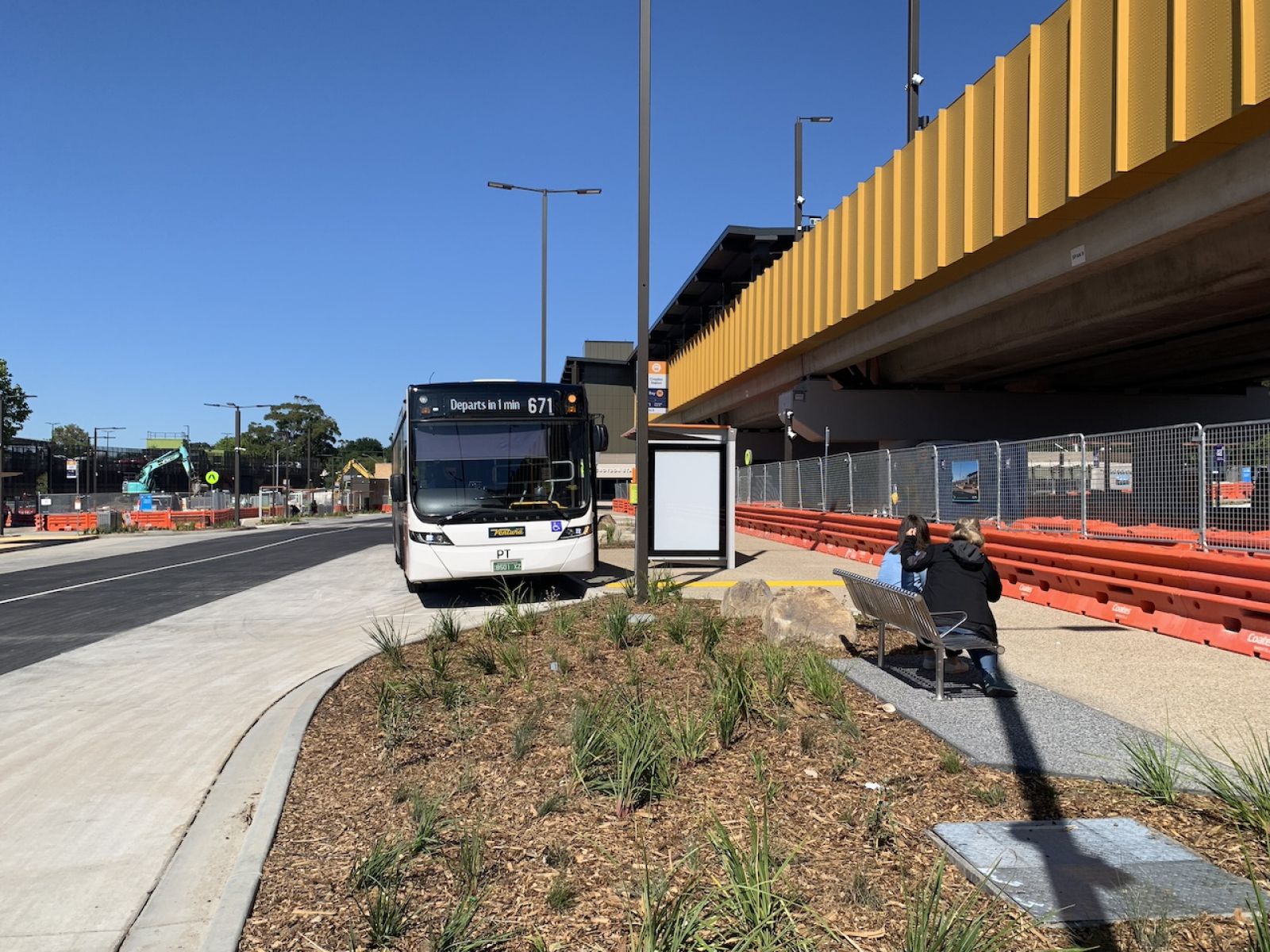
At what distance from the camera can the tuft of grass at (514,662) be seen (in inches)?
299

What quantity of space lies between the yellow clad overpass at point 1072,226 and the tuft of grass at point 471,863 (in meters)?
10.1

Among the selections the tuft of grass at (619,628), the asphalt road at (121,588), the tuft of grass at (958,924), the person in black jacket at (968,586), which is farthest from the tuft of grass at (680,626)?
the asphalt road at (121,588)

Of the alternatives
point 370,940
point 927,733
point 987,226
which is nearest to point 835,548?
point 987,226

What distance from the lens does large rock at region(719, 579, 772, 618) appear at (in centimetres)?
1029

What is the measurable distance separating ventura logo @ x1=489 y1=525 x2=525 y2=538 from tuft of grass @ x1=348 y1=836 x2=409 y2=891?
9.52 m

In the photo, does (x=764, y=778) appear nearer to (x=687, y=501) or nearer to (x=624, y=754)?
(x=624, y=754)

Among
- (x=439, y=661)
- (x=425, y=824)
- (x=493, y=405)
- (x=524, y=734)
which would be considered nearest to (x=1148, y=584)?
(x=439, y=661)

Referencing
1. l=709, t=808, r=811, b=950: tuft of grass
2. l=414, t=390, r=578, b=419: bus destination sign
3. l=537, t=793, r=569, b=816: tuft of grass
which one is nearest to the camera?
l=709, t=808, r=811, b=950: tuft of grass

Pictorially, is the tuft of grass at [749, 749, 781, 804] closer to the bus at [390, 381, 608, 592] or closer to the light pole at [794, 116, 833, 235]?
the bus at [390, 381, 608, 592]

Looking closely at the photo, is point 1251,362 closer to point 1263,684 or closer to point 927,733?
point 1263,684

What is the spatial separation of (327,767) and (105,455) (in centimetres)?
8706

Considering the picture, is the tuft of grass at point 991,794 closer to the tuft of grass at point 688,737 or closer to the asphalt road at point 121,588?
the tuft of grass at point 688,737

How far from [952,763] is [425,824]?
9.17ft

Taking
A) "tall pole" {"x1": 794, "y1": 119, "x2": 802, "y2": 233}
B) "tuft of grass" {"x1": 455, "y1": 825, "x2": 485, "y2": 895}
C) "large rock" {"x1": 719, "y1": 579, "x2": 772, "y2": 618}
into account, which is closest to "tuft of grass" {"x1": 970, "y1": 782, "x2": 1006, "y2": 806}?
"tuft of grass" {"x1": 455, "y1": 825, "x2": 485, "y2": 895}
